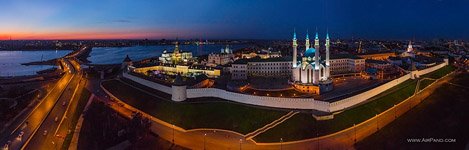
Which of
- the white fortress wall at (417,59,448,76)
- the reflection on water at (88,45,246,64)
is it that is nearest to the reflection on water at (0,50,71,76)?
the reflection on water at (88,45,246,64)

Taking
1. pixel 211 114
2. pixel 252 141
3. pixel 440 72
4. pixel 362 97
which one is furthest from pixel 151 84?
pixel 440 72

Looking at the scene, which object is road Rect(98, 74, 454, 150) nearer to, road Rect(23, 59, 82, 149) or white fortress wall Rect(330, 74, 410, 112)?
white fortress wall Rect(330, 74, 410, 112)

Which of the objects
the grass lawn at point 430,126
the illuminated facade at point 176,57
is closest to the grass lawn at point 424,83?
the grass lawn at point 430,126

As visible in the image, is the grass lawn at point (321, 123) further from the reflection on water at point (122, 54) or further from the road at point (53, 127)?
the reflection on water at point (122, 54)

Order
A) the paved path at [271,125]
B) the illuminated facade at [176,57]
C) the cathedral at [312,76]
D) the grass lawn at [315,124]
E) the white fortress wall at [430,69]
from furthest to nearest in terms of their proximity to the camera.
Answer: the illuminated facade at [176,57], the white fortress wall at [430,69], the cathedral at [312,76], the paved path at [271,125], the grass lawn at [315,124]

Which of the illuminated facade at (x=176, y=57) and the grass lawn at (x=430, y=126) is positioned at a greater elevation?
the illuminated facade at (x=176, y=57)

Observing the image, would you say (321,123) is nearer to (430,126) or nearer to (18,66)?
(430,126)

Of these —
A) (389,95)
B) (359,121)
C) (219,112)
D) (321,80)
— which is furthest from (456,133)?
(219,112)
